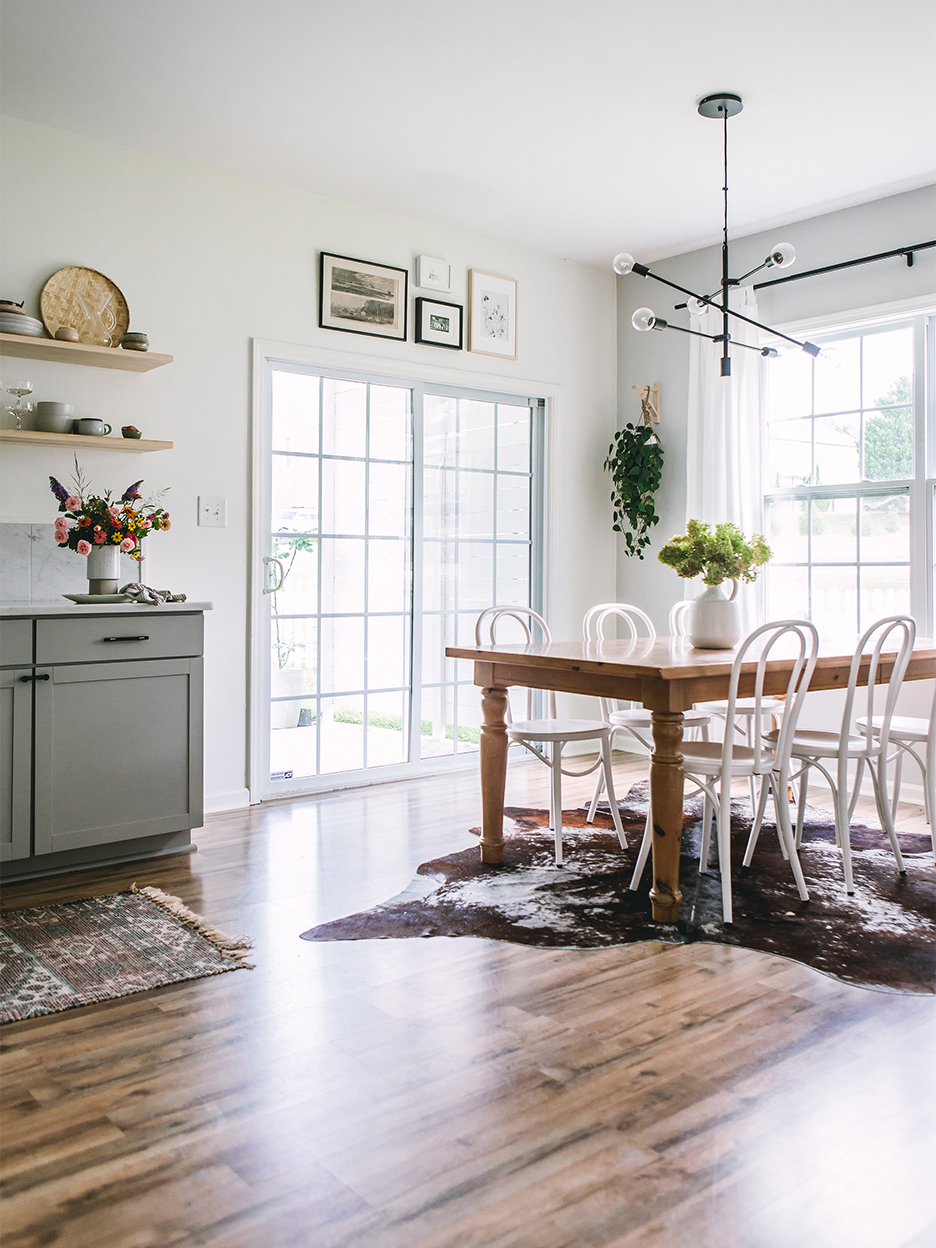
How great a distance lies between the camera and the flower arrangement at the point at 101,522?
3.41m

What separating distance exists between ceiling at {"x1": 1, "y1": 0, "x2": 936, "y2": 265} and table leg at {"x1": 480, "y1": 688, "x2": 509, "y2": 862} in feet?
7.01

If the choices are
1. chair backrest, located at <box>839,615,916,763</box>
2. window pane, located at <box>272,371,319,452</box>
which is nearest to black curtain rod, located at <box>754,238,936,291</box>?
chair backrest, located at <box>839,615,916,763</box>

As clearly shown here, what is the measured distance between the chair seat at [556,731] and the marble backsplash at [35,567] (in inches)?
69.1

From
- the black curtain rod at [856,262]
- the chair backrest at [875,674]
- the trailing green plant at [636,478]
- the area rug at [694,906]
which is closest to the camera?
the area rug at [694,906]

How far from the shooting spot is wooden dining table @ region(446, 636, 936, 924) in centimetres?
274

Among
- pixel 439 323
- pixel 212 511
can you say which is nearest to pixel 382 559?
pixel 212 511

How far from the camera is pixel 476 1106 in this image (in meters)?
1.81

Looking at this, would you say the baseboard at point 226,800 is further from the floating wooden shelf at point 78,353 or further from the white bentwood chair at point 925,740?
the white bentwood chair at point 925,740

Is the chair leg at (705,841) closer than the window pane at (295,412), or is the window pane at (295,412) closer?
the chair leg at (705,841)

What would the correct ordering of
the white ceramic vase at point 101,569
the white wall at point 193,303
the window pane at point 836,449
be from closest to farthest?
the white ceramic vase at point 101,569
the white wall at point 193,303
the window pane at point 836,449

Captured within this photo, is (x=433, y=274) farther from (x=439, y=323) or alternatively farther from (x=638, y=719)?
(x=638, y=719)

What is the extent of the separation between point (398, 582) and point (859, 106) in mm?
2773

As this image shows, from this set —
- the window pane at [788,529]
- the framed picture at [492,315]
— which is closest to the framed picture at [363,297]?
the framed picture at [492,315]

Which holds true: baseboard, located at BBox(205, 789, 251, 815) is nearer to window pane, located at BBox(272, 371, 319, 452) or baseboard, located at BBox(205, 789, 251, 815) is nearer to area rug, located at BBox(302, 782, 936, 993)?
area rug, located at BBox(302, 782, 936, 993)
